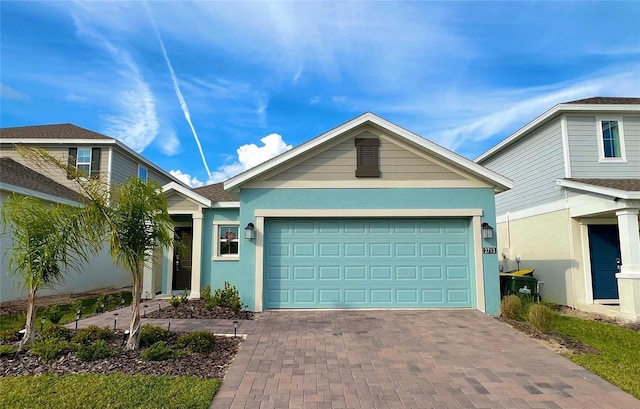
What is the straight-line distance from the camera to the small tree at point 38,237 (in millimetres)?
5734

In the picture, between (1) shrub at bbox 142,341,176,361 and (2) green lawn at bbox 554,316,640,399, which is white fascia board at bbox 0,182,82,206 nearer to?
(1) shrub at bbox 142,341,176,361

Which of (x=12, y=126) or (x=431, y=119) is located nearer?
(x=431, y=119)

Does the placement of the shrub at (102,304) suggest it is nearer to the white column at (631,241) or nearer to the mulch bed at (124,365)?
the mulch bed at (124,365)

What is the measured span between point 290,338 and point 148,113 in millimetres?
11611

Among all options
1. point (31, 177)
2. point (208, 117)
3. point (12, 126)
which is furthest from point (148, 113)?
point (12, 126)

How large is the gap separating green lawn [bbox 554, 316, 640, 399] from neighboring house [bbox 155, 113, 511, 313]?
5.96 feet

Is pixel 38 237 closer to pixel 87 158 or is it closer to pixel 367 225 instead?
pixel 367 225

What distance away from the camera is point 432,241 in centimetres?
944

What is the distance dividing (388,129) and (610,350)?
641 cm

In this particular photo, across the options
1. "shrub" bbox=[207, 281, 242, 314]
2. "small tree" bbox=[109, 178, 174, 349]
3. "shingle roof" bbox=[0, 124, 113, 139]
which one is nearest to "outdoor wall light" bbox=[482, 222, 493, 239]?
"shrub" bbox=[207, 281, 242, 314]

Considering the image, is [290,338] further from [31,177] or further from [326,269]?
[31,177]

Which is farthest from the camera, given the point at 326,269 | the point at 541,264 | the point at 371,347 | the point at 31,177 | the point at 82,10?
the point at 31,177

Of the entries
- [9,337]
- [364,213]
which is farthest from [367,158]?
[9,337]

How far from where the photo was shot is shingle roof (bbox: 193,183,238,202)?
1170 centimetres
